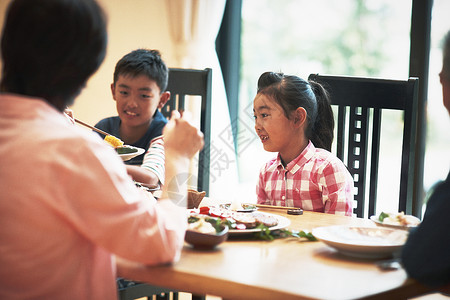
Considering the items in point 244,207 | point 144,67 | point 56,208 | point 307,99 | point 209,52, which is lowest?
point 244,207

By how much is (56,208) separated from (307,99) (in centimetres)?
139

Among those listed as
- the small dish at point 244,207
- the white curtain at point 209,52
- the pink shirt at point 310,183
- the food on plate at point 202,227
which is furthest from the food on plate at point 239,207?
the white curtain at point 209,52

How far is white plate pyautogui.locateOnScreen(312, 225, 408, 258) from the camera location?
116 centimetres

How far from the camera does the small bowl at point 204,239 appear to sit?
1.20 m

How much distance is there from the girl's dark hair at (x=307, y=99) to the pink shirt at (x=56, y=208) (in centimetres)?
122

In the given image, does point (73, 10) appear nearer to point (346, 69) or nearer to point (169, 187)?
point (169, 187)

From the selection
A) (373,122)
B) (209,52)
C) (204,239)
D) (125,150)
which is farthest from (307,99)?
(209,52)

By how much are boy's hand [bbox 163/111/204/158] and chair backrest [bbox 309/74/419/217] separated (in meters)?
0.97

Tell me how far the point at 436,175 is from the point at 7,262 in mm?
2523

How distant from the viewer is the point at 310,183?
6.67 ft

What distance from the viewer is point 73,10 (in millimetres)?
969

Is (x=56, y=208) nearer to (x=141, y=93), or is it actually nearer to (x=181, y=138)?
(x=181, y=138)

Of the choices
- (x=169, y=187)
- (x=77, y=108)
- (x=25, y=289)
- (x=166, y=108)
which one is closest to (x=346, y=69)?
(x=166, y=108)

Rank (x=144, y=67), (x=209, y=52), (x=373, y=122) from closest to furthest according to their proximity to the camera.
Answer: (x=373, y=122), (x=144, y=67), (x=209, y=52)
